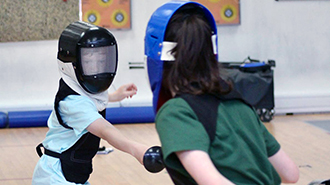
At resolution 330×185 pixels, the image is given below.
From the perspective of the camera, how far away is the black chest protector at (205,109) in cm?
116

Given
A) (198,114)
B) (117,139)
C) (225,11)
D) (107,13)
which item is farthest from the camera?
(225,11)

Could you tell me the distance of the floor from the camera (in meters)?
3.96

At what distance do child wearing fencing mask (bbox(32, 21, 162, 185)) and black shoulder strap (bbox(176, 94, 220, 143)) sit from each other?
3.19 feet

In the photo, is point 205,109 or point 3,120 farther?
point 3,120

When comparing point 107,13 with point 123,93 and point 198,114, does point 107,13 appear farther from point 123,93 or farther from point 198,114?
point 198,114

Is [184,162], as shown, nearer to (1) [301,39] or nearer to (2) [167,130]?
(2) [167,130]

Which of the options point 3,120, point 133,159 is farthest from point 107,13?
point 133,159

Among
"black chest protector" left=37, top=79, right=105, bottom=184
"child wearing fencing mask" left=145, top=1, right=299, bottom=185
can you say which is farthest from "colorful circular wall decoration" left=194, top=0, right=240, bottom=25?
"child wearing fencing mask" left=145, top=1, right=299, bottom=185

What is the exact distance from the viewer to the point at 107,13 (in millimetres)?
6227

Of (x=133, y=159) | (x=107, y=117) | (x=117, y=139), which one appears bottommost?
(x=133, y=159)

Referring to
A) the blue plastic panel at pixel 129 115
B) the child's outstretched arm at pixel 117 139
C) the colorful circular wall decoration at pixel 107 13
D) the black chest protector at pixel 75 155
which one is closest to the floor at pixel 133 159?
the blue plastic panel at pixel 129 115

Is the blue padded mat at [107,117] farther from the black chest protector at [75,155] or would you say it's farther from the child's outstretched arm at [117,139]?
the child's outstretched arm at [117,139]

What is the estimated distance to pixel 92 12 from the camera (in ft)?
20.3

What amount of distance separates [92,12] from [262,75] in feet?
7.44
